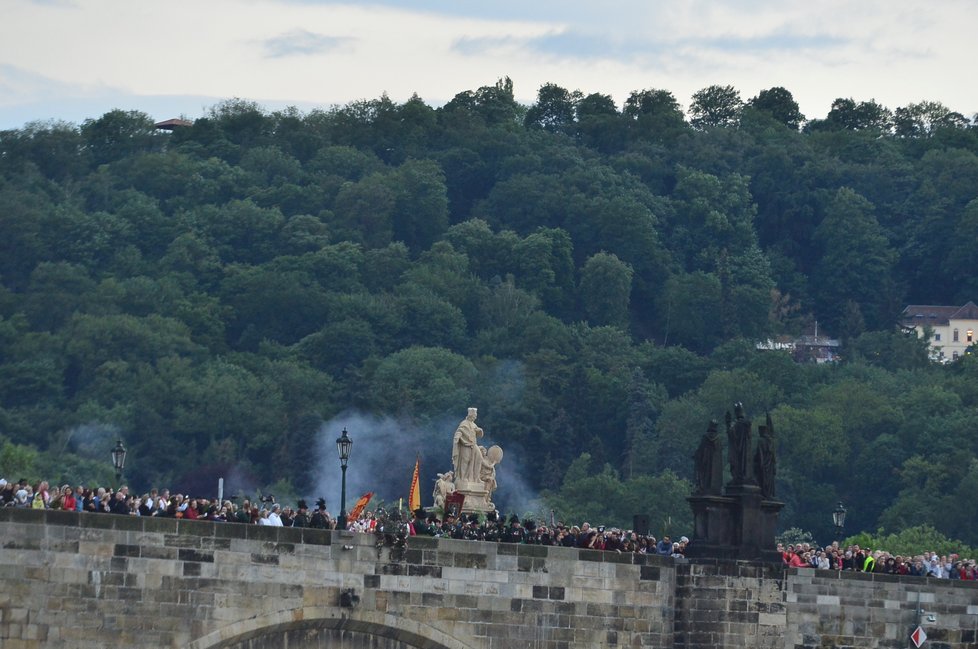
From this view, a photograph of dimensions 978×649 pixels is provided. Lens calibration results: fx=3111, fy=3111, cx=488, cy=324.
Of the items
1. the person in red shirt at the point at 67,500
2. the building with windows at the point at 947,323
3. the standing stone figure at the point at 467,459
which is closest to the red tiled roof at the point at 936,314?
the building with windows at the point at 947,323

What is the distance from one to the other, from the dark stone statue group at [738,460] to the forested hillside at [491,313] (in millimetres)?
55785

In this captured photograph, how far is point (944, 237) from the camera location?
611 ft

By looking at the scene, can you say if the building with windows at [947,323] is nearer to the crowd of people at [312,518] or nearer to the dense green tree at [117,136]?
the dense green tree at [117,136]

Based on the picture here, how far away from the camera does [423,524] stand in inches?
2458

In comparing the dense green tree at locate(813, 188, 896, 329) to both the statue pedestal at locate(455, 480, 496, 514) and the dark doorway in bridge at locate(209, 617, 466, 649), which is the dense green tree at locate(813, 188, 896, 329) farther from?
the dark doorway in bridge at locate(209, 617, 466, 649)

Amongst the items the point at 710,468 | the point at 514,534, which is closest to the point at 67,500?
the point at 514,534

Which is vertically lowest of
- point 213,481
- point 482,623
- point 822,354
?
point 482,623

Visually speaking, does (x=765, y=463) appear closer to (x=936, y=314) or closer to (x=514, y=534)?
(x=514, y=534)

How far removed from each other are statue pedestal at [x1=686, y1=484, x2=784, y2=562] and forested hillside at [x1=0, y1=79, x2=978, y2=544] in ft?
183

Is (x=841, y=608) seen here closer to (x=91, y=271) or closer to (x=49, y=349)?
(x=49, y=349)

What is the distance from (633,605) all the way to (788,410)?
78.8 metres

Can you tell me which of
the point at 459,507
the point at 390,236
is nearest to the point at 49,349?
the point at 390,236

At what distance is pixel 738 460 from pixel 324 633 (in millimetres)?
10072

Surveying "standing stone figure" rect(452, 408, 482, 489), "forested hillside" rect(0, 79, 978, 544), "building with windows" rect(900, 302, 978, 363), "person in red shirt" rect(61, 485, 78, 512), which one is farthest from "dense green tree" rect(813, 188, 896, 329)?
"person in red shirt" rect(61, 485, 78, 512)
